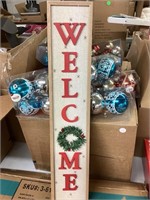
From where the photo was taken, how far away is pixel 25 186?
1125mm

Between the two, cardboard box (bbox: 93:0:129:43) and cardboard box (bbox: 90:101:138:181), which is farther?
cardboard box (bbox: 93:0:129:43)

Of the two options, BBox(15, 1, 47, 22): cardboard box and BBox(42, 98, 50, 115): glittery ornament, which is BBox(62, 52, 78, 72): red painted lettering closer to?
BBox(42, 98, 50, 115): glittery ornament

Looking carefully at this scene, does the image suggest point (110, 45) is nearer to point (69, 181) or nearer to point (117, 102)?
point (117, 102)

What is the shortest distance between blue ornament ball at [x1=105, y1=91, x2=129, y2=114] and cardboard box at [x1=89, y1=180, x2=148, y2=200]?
1.23 feet

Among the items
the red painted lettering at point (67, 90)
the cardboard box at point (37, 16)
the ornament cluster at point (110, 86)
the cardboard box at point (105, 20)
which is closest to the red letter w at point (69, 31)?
the red painted lettering at point (67, 90)

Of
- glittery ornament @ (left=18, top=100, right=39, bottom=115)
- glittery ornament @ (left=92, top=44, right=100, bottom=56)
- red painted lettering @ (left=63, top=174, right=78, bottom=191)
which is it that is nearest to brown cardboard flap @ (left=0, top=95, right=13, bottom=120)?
glittery ornament @ (left=18, top=100, right=39, bottom=115)

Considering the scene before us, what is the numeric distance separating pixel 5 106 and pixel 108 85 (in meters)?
0.51

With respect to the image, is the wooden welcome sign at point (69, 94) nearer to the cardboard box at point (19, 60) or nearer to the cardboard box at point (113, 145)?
the cardboard box at point (113, 145)

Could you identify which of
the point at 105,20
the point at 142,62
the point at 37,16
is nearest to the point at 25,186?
the point at 142,62

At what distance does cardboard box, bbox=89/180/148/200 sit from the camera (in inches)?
42.2

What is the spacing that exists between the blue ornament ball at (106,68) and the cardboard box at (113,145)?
0.62 feet

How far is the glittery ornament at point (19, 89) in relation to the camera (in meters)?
0.99

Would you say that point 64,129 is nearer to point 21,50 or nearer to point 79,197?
point 79,197

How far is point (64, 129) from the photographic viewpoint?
Result: 0.92 m
